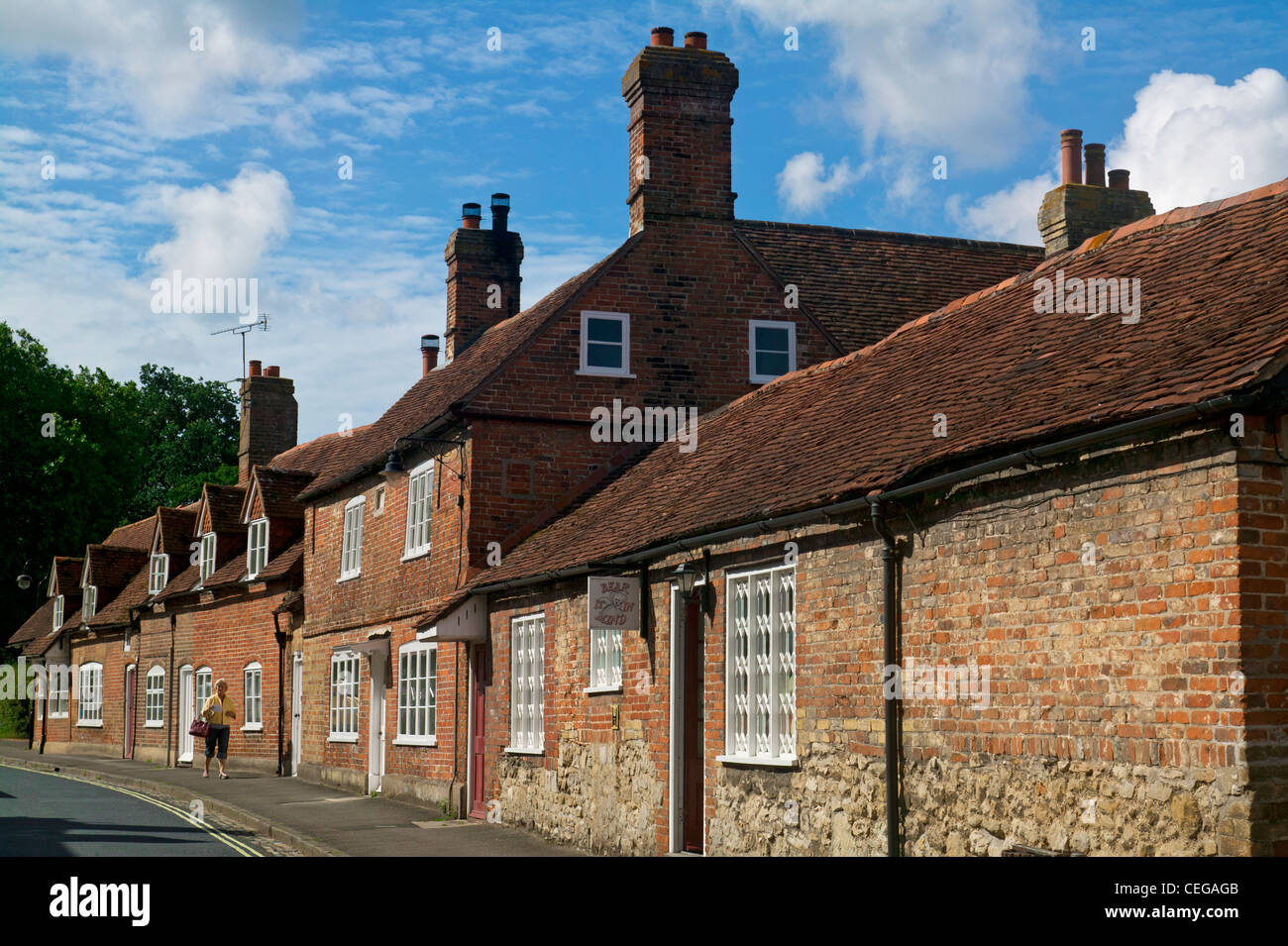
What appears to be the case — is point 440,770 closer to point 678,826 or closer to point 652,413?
point 652,413

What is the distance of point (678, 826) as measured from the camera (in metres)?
13.5

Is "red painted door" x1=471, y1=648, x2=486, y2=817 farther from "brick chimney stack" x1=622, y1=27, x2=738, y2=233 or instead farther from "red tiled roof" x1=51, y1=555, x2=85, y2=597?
"red tiled roof" x1=51, y1=555, x2=85, y2=597

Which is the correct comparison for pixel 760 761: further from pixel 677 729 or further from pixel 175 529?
pixel 175 529

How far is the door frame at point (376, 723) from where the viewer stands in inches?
919

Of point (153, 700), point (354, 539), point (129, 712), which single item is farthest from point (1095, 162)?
point (129, 712)

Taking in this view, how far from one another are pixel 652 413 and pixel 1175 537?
13.7 meters

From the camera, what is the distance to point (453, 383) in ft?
78.4

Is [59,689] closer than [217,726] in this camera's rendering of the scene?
No

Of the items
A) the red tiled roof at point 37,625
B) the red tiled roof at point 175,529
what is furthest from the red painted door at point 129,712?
the red tiled roof at point 37,625

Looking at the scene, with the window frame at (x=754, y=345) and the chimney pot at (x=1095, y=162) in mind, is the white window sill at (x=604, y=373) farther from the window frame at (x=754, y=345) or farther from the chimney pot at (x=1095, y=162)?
the chimney pot at (x=1095, y=162)

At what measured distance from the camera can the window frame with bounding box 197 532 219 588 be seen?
35094mm

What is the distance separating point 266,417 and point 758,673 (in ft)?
97.1

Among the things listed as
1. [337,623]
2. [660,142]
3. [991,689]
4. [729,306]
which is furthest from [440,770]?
[991,689]

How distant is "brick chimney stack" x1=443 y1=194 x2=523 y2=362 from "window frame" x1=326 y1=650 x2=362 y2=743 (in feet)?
21.5
